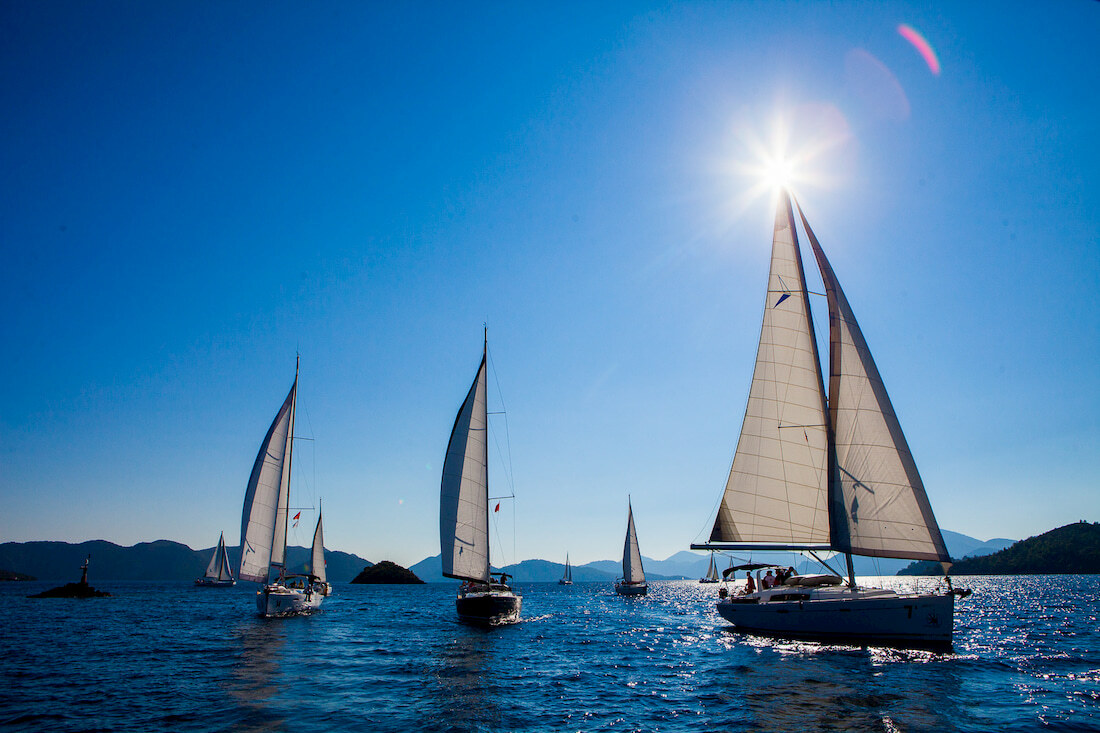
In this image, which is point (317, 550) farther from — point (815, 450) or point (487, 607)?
point (815, 450)

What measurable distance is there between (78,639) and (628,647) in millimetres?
30385

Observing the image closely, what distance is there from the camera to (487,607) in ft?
114

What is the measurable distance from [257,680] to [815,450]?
25.4 m

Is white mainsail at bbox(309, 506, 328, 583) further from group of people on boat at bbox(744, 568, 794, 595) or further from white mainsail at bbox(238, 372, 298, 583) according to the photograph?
group of people on boat at bbox(744, 568, 794, 595)

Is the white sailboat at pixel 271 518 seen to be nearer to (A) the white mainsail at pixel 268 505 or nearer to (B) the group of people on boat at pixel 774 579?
(A) the white mainsail at pixel 268 505

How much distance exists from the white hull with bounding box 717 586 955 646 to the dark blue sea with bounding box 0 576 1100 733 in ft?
2.40

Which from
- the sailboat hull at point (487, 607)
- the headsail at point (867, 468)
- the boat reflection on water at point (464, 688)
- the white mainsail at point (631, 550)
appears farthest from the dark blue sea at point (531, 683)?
the white mainsail at point (631, 550)

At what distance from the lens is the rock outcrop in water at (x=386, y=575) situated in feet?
571

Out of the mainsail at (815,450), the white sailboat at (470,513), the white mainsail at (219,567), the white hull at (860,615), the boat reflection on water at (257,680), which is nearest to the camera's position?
the boat reflection on water at (257,680)

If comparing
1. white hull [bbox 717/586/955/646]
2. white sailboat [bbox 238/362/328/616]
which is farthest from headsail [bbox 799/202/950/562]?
white sailboat [bbox 238/362/328/616]

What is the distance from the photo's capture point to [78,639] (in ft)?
101

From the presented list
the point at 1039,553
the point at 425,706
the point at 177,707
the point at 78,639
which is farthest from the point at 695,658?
the point at 1039,553

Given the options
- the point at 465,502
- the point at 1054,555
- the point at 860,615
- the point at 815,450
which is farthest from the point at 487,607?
the point at 1054,555

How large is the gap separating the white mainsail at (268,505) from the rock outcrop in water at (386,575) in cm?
14682
